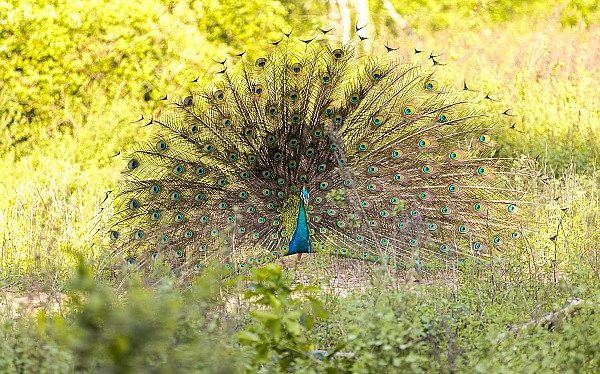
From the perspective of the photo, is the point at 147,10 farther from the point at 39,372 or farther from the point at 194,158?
the point at 39,372

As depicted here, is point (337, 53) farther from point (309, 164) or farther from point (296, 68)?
point (309, 164)

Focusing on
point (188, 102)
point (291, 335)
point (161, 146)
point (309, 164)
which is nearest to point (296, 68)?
point (309, 164)

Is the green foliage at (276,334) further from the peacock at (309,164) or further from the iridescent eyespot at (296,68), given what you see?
the iridescent eyespot at (296,68)

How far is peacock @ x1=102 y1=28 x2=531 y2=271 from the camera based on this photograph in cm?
622

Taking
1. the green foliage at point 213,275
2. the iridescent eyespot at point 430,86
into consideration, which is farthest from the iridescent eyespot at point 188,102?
the iridescent eyespot at point 430,86

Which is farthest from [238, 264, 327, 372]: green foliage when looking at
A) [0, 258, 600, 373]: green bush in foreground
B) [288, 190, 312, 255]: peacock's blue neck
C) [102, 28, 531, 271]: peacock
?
[102, 28, 531, 271]: peacock

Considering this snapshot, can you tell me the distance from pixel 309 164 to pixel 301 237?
1.90 ft

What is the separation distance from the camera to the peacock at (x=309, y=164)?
622 cm

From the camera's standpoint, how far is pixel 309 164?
21.1 ft

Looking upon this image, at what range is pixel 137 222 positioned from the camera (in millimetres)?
6219

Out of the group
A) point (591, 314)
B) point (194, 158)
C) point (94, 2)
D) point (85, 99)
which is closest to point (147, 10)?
point (94, 2)

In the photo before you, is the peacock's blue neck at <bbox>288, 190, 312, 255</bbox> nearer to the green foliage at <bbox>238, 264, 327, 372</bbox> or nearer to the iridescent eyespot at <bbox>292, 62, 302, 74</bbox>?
the iridescent eyespot at <bbox>292, 62, 302, 74</bbox>

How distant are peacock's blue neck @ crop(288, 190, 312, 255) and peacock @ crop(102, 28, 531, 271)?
0.05ft

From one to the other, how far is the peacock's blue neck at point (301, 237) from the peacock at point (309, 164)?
0.05 ft
